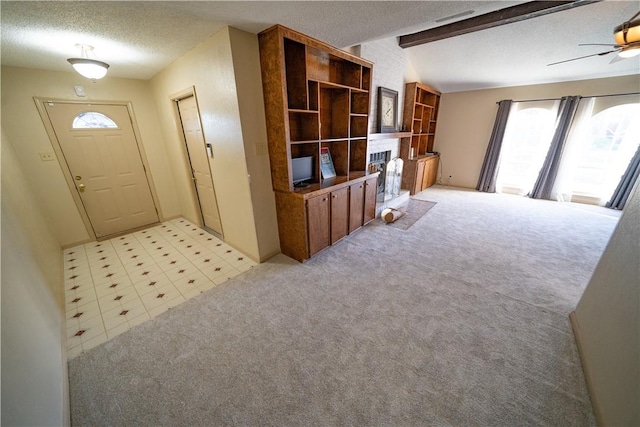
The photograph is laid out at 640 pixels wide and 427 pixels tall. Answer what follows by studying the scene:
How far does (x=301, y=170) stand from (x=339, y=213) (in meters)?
0.77

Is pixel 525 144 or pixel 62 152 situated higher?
pixel 62 152

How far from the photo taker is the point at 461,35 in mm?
3604

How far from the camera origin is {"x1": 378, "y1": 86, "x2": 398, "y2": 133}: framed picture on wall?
13.1ft

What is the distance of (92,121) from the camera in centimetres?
314

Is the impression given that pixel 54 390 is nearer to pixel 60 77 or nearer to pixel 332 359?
pixel 332 359

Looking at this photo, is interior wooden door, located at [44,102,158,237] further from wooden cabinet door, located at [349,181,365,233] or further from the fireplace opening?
the fireplace opening

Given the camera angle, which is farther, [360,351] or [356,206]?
[356,206]

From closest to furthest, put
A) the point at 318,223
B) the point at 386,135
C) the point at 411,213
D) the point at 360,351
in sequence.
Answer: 1. the point at 360,351
2. the point at 318,223
3. the point at 386,135
4. the point at 411,213

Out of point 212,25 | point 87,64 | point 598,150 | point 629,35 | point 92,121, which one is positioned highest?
point 212,25

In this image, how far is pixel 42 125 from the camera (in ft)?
9.07

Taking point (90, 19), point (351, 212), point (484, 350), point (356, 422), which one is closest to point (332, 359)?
point (356, 422)

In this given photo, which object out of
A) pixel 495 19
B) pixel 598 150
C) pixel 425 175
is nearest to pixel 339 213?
pixel 495 19

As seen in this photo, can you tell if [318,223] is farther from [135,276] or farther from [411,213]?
[411,213]

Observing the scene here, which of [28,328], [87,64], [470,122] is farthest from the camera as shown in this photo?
[470,122]
